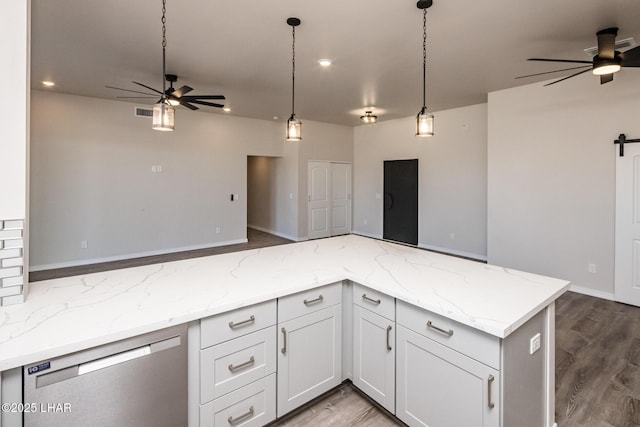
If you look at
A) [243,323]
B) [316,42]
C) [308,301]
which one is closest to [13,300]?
[243,323]

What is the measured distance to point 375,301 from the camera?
6.39ft

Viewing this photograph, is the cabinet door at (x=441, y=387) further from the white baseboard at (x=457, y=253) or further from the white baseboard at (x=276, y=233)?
the white baseboard at (x=276, y=233)

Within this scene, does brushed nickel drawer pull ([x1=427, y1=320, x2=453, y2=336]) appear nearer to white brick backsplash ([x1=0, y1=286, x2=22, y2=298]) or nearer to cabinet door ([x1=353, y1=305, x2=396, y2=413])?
cabinet door ([x1=353, y1=305, x2=396, y2=413])

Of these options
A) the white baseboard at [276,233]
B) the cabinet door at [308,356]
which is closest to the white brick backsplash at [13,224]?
the cabinet door at [308,356]

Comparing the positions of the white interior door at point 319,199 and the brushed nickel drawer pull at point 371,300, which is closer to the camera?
the brushed nickel drawer pull at point 371,300

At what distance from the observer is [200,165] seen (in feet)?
21.6

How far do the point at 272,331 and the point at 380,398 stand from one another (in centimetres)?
83

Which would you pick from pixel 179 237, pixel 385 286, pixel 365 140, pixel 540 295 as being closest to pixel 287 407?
pixel 385 286

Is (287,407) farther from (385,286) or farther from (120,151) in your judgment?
(120,151)

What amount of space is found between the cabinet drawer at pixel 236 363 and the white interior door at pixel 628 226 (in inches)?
178

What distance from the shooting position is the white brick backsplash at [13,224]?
1.50 metres

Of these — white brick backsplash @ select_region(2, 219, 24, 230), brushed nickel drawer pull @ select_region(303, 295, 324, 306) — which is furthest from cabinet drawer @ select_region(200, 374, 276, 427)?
white brick backsplash @ select_region(2, 219, 24, 230)

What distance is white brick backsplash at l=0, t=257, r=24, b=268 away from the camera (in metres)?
1.50

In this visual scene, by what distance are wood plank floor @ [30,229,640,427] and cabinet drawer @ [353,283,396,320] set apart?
0.70m
